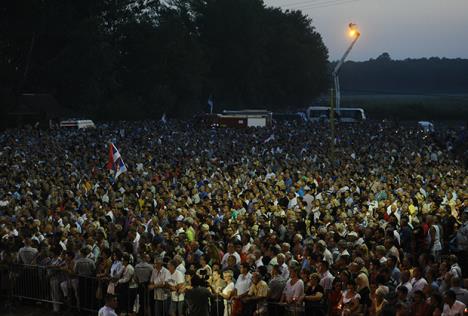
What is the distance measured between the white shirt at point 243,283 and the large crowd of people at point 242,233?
0.8 inches

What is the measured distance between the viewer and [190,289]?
1153cm

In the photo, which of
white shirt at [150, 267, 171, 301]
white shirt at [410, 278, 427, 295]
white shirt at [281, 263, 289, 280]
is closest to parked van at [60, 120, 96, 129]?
white shirt at [150, 267, 171, 301]

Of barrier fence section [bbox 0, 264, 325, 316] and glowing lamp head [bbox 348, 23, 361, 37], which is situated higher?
glowing lamp head [bbox 348, 23, 361, 37]

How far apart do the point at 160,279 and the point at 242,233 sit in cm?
244

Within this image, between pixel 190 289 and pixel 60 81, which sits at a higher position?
pixel 60 81

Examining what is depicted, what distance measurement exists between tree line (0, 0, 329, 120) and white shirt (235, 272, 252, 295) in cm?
4615

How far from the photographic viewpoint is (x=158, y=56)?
78.4 m

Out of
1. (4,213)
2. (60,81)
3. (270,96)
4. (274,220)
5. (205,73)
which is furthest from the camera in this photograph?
(270,96)

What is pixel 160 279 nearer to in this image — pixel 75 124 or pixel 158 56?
pixel 75 124

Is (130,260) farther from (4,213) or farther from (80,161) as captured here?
(80,161)

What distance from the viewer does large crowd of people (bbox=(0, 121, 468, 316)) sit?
11.1 m

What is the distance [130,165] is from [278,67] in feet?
227

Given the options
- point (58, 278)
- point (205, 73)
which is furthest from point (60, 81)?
point (58, 278)

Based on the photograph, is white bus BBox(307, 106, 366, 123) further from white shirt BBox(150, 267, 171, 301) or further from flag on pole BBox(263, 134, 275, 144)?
white shirt BBox(150, 267, 171, 301)
